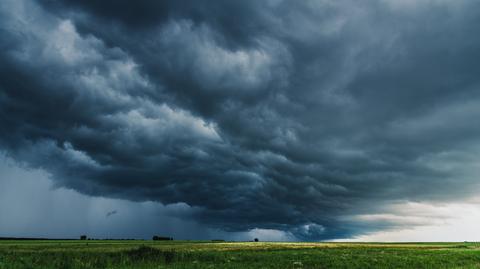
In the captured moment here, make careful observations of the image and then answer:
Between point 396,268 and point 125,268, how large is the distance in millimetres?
28822

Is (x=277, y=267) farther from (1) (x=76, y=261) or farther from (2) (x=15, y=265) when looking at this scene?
(2) (x=15, y=265)

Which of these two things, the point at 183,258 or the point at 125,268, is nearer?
the point at 125,268

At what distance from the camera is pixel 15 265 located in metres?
27.5

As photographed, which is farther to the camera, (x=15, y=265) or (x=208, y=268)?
(x=208, y=268)

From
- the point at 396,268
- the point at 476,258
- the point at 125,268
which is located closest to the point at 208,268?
the point at 125,268

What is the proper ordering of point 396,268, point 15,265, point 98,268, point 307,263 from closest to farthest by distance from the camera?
point 15,265
point 98,268
point 396,268
point 307,263

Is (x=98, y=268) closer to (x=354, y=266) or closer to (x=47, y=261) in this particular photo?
(x=47, y=261)

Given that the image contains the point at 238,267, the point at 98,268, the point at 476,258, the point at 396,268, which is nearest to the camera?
the point at 98,268

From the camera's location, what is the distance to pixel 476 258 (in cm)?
5584

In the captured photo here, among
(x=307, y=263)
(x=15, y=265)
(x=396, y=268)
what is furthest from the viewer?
(x=307, y=263)

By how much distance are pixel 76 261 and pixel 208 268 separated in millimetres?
12272

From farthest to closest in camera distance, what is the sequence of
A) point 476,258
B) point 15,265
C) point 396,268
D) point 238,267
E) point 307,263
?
point 476,258
point 307,263
point 396,268
point 238,267
point 15,265

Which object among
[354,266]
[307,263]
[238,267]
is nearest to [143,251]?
[238,267]

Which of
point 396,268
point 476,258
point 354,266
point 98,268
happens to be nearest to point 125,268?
point 98,268
